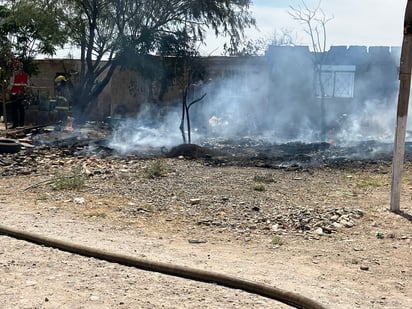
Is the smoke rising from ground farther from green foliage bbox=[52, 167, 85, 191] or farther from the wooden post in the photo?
the wooden post

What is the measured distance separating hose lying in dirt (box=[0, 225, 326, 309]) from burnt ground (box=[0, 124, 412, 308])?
77 millimetres

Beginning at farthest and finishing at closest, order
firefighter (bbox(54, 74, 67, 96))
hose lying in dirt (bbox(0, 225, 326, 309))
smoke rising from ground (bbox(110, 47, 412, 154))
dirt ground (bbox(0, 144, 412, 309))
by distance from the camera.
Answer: firefighter (bbox(54, 74, 67, 96)) → smoke rising from ground (bbox(110, 47, 412, 154)) → dirt ground (bbox(0, 144, 412, 309)) → hose lying in dirt (bbox(0, 225, 326, 309))

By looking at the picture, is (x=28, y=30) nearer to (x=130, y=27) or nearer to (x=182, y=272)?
(x=130, y=27)

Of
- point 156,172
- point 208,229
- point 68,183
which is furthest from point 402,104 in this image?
point 68,183

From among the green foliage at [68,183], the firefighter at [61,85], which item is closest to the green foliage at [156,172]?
the green foliage at [68,183]

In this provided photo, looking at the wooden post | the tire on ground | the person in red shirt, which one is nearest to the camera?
the wooden post

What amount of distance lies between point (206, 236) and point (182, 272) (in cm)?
157

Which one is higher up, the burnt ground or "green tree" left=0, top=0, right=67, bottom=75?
"green tree" left=0, top=0, right=67, bottom=75

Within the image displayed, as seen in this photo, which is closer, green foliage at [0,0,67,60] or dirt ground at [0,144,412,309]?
dirt ground at [0,144,412,309]

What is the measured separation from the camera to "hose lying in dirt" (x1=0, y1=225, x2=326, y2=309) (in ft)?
12.1

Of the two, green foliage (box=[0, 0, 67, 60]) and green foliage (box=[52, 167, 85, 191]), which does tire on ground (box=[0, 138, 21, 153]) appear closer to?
green foliage (box=[52, 167, 85, 191])

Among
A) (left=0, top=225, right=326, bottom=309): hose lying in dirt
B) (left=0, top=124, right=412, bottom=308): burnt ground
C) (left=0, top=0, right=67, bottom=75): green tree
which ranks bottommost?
(left=0, top=124, right=412, bottom=308): burnt ground

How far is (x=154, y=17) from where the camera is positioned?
1922 centimetres

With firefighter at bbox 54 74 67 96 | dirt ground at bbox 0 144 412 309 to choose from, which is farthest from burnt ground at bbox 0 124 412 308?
firefighter at bbox 54 74 67 96
